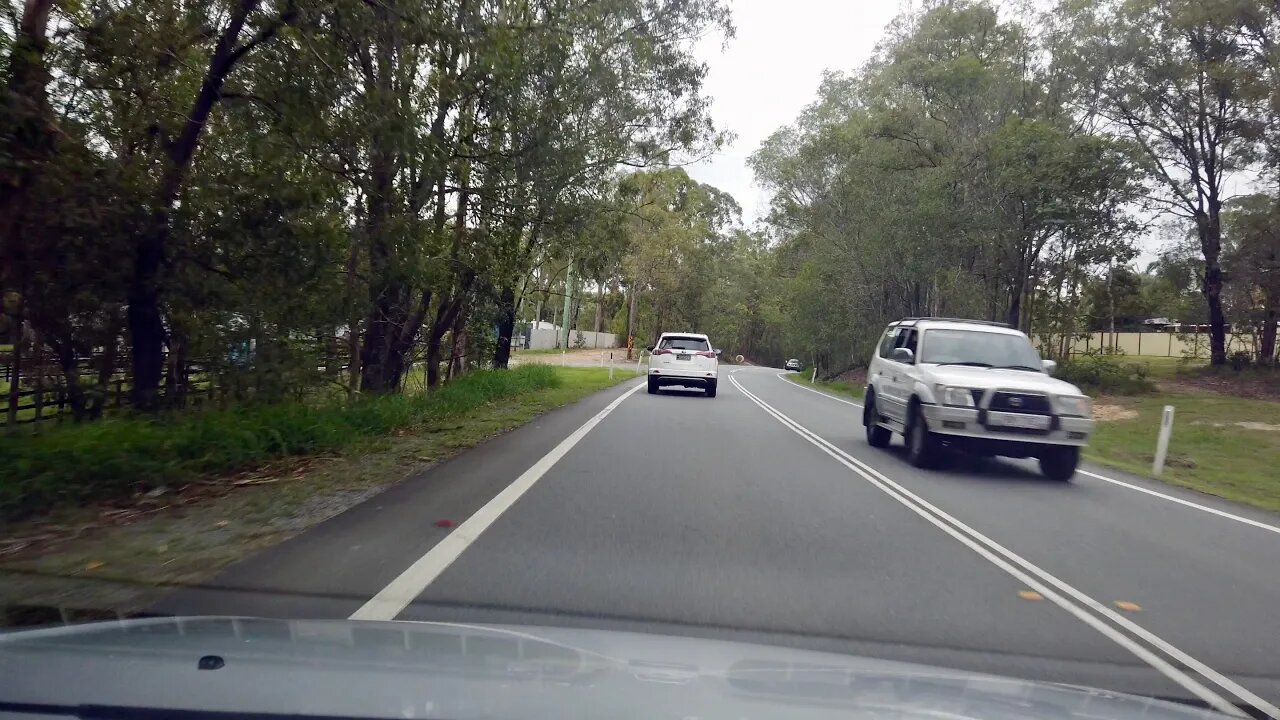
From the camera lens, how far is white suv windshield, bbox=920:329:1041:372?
13.1 meters

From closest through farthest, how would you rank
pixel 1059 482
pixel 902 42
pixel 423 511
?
pixel 423 511 < pixel 1059 482 < pixel 902 42

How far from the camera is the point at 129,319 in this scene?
11562 mm

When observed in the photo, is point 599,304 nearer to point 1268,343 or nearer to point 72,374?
point 1268,343

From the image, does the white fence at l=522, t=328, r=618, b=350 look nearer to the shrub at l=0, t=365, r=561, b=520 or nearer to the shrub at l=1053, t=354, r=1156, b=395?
the shrub at l=1053, t=354, r=1156, b=395

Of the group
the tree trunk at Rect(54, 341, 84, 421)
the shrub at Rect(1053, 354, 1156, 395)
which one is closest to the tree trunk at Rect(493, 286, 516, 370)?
the tree trunk at Rect(54, 341, 84, 421)

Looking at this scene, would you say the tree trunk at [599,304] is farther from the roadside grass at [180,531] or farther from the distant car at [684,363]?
the roadside grass at [180,531]

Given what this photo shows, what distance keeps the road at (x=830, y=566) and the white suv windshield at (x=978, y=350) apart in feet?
5.60

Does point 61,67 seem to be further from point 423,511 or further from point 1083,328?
point 1083,328

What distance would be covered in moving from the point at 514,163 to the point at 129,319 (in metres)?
6.34

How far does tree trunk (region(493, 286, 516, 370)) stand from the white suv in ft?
35.2

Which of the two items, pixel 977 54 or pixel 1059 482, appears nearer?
pixel 1059 482

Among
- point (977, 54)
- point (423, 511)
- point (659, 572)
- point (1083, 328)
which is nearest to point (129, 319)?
point (423, 511)

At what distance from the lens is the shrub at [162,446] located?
788 centimetres

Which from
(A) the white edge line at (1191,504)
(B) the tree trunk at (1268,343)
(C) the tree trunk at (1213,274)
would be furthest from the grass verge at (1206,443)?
(B) the tree trunk at (1268,343)
